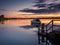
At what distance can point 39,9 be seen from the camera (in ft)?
44.3

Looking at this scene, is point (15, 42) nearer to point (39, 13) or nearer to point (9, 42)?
point (9, 42)

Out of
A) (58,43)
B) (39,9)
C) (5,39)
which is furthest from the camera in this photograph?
(39,9)

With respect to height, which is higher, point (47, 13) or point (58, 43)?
point (47, 13)

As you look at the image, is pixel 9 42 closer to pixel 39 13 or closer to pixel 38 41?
pixel 38 41

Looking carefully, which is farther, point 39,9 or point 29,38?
point 39,9

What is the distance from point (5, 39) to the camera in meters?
12.2

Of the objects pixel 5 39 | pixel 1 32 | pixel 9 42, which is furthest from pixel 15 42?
pixel 1 32

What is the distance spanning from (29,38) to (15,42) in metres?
1.06

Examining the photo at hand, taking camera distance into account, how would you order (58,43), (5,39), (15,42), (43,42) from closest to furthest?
(58,43) < (43,42) < (15,42) < (5,39)

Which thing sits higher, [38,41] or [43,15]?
[43,15]

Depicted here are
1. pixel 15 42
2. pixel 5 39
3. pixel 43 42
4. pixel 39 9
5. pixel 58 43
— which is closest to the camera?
pixel 58 43

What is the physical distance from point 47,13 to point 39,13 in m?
0.65

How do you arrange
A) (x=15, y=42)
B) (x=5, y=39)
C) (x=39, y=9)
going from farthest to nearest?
(x=39, y=9)
(x=5, y=39)
(x=15, y=42)

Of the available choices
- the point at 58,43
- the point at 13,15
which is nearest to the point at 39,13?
the point at 13,15
